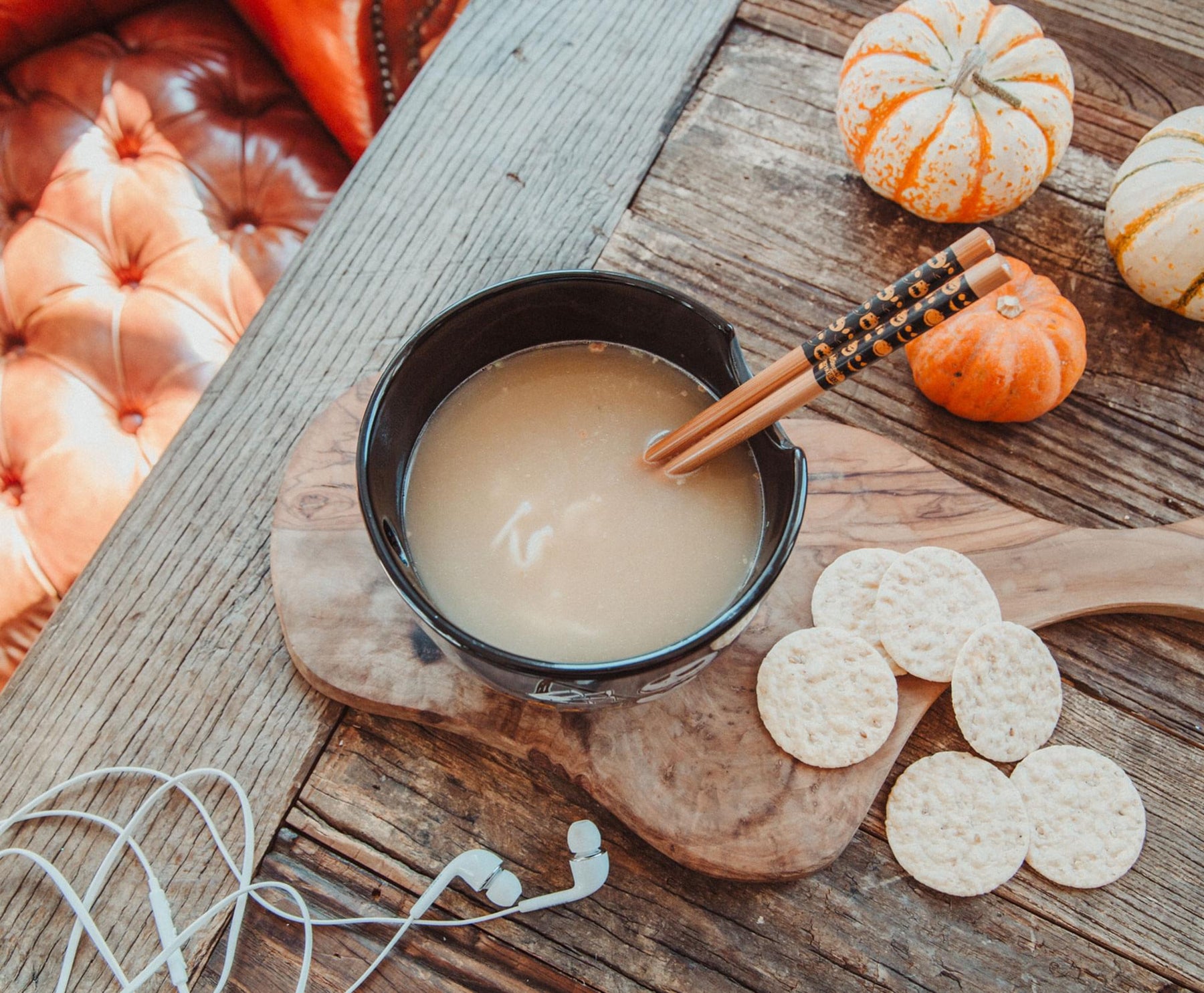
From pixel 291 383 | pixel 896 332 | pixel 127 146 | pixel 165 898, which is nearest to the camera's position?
pixel 896 332

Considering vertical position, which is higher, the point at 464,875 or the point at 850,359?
the point at 850,359

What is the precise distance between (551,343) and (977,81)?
628 millimetres

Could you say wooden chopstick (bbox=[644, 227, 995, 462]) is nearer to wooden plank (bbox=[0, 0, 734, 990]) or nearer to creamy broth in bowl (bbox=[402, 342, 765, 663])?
creamy broth in bowl (bbox=[402, 342, 765, 663])

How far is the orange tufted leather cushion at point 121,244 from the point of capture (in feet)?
4.23

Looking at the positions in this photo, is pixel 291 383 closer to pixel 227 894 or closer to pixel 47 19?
pixel 227 894

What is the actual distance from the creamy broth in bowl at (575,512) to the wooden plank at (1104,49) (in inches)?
27.1

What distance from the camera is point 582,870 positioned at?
0.89 m

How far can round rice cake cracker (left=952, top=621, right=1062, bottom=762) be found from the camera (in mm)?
925

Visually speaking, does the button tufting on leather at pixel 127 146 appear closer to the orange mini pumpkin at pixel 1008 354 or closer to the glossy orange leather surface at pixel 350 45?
the glossy orange leather surface at pixel 350 45

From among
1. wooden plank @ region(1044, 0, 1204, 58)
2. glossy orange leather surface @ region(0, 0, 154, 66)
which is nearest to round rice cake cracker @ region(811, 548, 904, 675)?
wooden plank @ region(1044, 0, 1204, 58)

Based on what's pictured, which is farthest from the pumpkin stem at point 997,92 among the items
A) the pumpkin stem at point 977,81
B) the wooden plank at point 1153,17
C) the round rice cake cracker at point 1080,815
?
the round rice cake cracker at point 1080,815

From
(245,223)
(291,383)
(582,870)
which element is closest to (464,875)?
(582,870)

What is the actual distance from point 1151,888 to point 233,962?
36.3 inches

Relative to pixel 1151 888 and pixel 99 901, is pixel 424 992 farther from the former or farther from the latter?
pixel 1151 888
